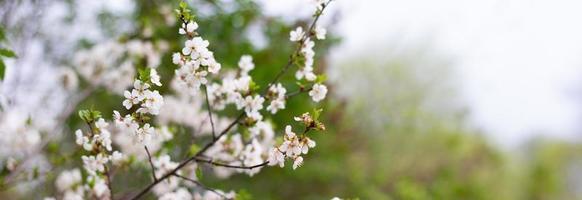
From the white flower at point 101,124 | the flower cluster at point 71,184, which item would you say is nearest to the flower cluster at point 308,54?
the white flower at point 101,124

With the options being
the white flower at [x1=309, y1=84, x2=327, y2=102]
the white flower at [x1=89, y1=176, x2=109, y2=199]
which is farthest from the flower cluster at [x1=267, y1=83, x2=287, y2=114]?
the white flower at [x1=89, y1=176, x2=109, y2=199]

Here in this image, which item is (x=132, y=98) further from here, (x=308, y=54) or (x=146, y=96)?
(x=308, y=54)

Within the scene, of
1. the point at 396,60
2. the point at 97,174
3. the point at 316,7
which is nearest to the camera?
the point at 316,7

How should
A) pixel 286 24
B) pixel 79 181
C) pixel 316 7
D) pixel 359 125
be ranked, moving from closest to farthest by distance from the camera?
pixel 316 7, pixel 79 181, pixel 286 24, pixel 359 125

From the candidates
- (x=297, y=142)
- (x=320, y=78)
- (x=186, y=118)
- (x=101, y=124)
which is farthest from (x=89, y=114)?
(x=186, y=118)

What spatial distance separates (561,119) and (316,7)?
55.1 feet

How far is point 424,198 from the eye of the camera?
5.45 m

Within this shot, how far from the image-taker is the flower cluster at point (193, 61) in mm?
1729

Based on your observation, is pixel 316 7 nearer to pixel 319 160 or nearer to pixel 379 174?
pixel 319 160

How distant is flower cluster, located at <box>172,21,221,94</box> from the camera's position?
1.73 meters

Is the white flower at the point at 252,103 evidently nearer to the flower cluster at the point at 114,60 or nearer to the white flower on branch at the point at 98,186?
the white flower on branch at the point at 98,186

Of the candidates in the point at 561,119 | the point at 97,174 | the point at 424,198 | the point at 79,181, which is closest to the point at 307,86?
the point at 97,174

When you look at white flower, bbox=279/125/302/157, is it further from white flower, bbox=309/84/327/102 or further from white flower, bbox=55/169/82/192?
white flower, bbox=55/169/82/192

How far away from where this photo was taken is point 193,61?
177 centimetres
